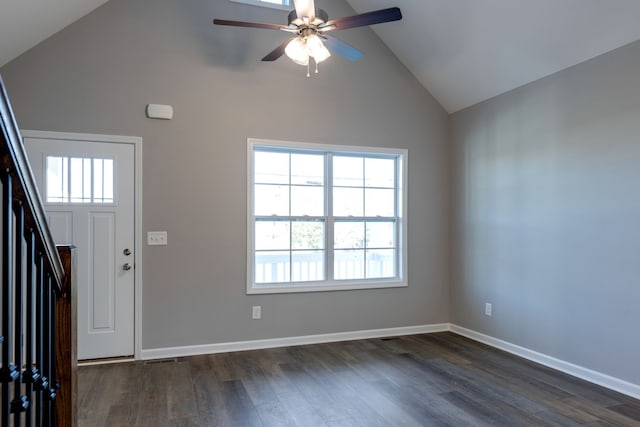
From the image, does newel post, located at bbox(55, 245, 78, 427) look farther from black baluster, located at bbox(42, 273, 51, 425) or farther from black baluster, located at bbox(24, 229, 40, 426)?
black baluster, located at bbox(24, 229, 40, 426)

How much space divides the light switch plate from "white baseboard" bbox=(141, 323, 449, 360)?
1026 mm

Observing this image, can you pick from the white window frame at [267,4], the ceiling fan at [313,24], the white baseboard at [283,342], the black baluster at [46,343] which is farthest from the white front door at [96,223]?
the black baluster at [46,343]

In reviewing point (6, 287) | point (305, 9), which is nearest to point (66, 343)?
point (6, 287)

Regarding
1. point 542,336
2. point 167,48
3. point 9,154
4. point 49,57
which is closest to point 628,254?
point 542,336

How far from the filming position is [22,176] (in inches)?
43.5

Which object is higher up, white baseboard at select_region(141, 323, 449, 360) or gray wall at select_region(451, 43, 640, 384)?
gray wall at select_region(451, 43, 640, 384)

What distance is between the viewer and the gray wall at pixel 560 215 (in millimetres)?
3037

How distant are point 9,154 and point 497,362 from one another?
13.1ft

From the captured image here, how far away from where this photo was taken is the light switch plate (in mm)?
3785

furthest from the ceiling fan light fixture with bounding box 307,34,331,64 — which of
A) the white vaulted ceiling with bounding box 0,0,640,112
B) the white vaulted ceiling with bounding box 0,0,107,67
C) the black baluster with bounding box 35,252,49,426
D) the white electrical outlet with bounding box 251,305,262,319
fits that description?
the white electrical outlet with bounding box 251,305,262,319

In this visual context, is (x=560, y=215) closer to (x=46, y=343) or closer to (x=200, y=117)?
(x=200, y=117)

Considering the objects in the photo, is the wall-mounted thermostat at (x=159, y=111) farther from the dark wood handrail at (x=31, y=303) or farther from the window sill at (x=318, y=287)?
the dark wood handrail at (x=31, y=303)

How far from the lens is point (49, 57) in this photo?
11.6 feet

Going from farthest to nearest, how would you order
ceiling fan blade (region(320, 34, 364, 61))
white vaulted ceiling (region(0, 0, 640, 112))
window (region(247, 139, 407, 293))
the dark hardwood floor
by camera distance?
window (region(247, 139, 407, 293)), ceiling fan blade (region(320, 34, 364, 61)), white vaulted ceiling (region(0, 0, 640, 112)), the dark hardwood floor
